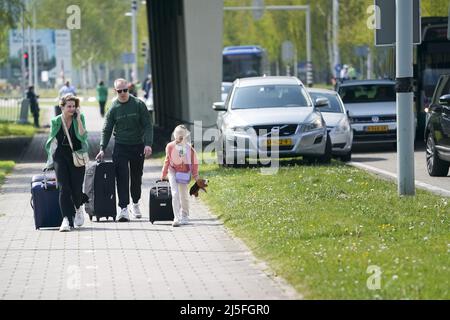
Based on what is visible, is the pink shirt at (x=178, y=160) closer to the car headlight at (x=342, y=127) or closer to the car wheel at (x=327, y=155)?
the car wheel at (x=327, y=155)

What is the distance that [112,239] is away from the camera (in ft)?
46.2

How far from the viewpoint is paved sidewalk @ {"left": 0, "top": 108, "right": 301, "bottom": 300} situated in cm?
1015

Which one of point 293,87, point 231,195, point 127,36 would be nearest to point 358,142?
point 293,87

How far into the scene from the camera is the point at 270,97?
83.0 feet

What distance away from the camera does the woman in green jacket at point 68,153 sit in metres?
15.2

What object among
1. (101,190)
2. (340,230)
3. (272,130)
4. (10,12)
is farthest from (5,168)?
(340,230)

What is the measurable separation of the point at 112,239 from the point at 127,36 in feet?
277

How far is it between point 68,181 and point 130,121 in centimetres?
144

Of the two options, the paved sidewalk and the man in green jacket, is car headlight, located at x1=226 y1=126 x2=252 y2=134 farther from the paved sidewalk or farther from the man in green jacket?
the man in green jacket

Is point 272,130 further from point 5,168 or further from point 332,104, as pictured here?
point 5,168

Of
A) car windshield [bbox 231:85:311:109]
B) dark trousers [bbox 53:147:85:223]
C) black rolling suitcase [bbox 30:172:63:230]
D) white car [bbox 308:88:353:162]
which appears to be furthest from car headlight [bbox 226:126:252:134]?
dark trousers [bbox 53:147:85:223]

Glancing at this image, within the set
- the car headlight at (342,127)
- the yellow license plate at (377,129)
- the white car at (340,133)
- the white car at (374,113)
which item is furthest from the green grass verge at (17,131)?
the car headlight at (342,127)
